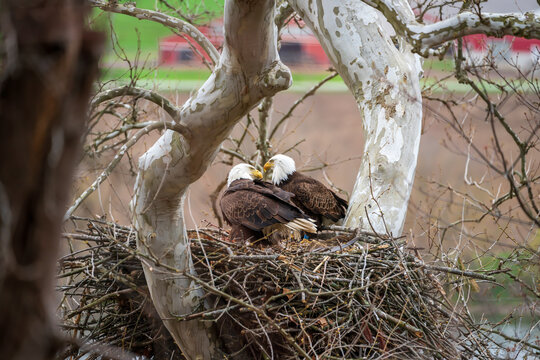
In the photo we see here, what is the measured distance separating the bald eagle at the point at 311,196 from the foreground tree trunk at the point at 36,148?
16.9ft

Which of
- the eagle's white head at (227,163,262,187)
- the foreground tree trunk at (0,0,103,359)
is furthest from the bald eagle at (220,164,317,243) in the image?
the foreground tree trunk at (0,0,103,359)

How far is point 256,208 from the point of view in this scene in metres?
5.84

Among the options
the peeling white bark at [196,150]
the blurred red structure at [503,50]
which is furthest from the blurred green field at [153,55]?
the peeling white bark at [196,150]

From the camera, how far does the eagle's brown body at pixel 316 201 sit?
6504 mm

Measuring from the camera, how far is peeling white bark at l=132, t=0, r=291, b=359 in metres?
3.48

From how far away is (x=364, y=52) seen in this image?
19.6 ft

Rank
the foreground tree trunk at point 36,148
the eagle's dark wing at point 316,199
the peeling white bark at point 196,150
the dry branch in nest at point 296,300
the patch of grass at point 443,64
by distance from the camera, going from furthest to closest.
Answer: the patch of grass at point 443,64
the eagle's dark wing at point 316,199
the dry branch in nest at point 296,300
the peeling white bark at point 196,150
the foreground tree trunk at point 36,148

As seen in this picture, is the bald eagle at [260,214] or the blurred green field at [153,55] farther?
the bald eagle at [260,214]

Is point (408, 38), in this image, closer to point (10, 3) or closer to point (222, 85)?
point (222, 85)

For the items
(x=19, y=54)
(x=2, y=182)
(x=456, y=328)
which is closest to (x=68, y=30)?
(x=19, y=54)

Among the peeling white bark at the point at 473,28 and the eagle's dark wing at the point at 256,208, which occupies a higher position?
the peeling white bark at the point at 473,28

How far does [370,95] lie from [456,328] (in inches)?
93.6

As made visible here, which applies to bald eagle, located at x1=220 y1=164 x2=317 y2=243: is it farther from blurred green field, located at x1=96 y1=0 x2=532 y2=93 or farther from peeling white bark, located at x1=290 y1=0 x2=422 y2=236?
blurred green field, located at x1=96 y1=0 x2=532 y2=93

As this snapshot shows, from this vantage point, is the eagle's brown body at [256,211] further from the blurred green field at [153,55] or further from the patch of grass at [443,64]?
the patch of grass at [443,64]
